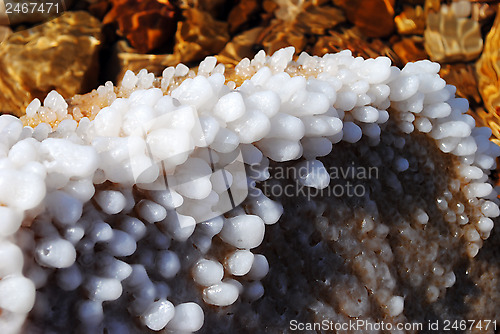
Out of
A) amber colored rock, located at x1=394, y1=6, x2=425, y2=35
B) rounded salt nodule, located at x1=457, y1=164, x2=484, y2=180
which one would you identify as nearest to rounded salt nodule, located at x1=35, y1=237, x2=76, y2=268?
rounded salt nodule, located at x1=457, y1=164, x2=484, y2=180

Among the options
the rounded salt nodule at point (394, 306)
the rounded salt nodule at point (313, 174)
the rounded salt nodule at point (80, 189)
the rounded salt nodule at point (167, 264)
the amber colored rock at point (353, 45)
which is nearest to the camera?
the rounded salt nodule at point (80, 189)

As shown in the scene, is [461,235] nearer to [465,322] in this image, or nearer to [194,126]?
[465,322]

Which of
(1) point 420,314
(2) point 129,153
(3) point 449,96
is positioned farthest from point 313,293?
(3) point 449,96

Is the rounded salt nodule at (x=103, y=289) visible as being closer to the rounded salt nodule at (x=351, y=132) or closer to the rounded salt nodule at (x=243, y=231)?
the rounded salt nodule at (x=243, y=231)

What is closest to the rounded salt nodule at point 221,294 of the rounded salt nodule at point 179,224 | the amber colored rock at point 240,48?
the rounded salt nodule at point 179,224

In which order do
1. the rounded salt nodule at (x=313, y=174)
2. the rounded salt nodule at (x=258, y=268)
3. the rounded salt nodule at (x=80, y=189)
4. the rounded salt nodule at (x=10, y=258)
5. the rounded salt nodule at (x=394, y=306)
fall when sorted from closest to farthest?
the rounded salt nodule at (x=10, y=258)
the rounded salt nodule at (x=80, y=189)
the rounded salt nodule at (x=258, y=268)
the rounded salt nodule at (x=313, y=174)
the rounded salt nodule at (x=394, y=306)

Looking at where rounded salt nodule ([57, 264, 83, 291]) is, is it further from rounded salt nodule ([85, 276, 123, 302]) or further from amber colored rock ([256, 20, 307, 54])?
amber colored rock ([256, 20, 307, 54])

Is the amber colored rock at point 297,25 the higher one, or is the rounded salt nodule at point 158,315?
the rounded salt nodule at point 158,315

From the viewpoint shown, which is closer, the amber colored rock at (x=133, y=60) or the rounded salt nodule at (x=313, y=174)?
the rounded salt nodule at (x=313, y=174)
